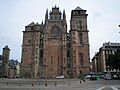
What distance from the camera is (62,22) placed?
80.2 meters

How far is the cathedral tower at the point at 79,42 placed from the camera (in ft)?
243

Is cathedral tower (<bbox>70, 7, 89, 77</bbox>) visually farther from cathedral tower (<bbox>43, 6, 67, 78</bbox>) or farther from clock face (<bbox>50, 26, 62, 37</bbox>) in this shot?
clock face (<bbox>50, 26, 62, 37</bbox>)

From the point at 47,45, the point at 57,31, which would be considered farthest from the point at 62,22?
the point at 47,45

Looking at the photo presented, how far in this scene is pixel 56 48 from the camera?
77438 mm

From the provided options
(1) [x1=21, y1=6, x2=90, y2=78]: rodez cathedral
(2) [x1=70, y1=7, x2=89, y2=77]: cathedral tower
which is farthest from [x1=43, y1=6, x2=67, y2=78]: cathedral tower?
(2) [x1=70, y1=7, x2=89, y2=77]: cathedral tower

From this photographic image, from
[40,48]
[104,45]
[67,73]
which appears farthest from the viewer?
[104,45]

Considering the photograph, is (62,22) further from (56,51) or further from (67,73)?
(67,73)

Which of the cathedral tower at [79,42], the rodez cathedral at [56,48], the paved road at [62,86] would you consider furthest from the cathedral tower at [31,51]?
the paved road at [62,86]

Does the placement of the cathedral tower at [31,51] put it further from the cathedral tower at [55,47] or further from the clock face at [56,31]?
the clock face at [56,31]

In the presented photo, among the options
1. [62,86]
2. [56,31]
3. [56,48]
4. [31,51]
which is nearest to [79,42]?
[56,48]

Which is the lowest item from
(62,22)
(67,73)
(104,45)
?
(67,73)

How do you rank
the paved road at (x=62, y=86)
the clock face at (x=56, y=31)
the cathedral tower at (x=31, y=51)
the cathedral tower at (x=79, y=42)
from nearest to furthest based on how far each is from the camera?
the paved road at (x=62, y=86), the cathedral tower at (x=79, y=42), the cathedral tower at (x=31, y=51), the clock face at (x=56, y=31)

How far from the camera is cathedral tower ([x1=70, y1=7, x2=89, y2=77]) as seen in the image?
74.2m

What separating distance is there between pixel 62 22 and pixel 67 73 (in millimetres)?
18979
